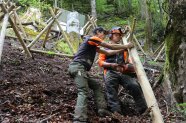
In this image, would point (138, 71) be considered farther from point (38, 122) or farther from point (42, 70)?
point (42, 70)

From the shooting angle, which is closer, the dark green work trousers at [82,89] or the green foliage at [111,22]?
the dark green work trousers at [82,89]

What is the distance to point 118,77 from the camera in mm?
6598

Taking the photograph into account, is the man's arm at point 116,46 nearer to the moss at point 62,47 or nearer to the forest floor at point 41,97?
the forest floor at point 41,97

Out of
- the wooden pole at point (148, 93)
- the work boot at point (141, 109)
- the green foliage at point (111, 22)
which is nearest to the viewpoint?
the wooden pole at point (148, 93)

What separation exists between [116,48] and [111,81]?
0.84m

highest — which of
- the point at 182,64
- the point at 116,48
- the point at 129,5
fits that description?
the point at 116,48

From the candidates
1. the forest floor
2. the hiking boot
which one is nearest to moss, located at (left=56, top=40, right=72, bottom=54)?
the forest floor

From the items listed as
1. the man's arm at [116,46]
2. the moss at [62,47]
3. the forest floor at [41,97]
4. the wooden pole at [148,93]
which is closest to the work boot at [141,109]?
the forest floor at [41,97]

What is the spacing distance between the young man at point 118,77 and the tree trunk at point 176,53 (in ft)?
2.57

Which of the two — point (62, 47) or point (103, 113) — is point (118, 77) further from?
point (62, 47)

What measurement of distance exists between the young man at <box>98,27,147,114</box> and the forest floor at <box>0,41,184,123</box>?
0.33 metres

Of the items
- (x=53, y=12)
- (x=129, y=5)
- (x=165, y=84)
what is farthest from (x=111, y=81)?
(x=129, y=5)

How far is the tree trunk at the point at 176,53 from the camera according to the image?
6.44 meters

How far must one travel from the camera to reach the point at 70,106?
224 inches
